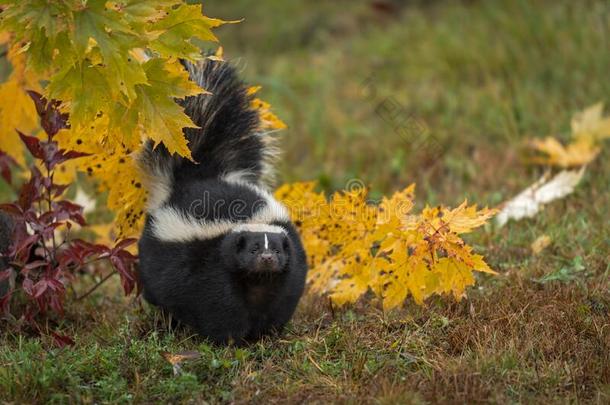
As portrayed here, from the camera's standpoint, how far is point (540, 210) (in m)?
6.13

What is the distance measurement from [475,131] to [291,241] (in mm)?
3631

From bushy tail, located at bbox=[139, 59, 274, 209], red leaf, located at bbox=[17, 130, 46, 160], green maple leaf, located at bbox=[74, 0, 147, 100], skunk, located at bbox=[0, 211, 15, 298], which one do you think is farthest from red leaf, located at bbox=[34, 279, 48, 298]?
green maple leaf, located at bbox=[74, 0, 147, 100]

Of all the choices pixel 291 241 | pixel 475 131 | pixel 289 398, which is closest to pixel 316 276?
pixel 291 241

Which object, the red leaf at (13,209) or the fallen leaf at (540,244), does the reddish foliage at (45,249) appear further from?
the fallen leaf at (540,244)

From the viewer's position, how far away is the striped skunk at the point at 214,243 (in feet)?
14.8

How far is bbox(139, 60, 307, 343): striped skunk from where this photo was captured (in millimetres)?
4504

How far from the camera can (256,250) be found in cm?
440

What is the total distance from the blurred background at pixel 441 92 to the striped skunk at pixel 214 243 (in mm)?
2006

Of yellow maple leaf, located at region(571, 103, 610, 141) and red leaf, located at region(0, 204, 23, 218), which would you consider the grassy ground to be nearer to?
yellow maple leaf, located at region(571, 103, 610, 141)

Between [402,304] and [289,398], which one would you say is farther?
[402,304]

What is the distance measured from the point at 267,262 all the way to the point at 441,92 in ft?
15.3

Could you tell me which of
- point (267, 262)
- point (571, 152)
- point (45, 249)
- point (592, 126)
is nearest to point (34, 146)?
point (45, 249)

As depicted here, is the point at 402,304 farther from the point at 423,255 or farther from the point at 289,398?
the point at 289,398

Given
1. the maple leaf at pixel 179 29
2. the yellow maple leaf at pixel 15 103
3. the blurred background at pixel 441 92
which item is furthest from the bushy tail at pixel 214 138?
the blurred background at pixel 441 92
